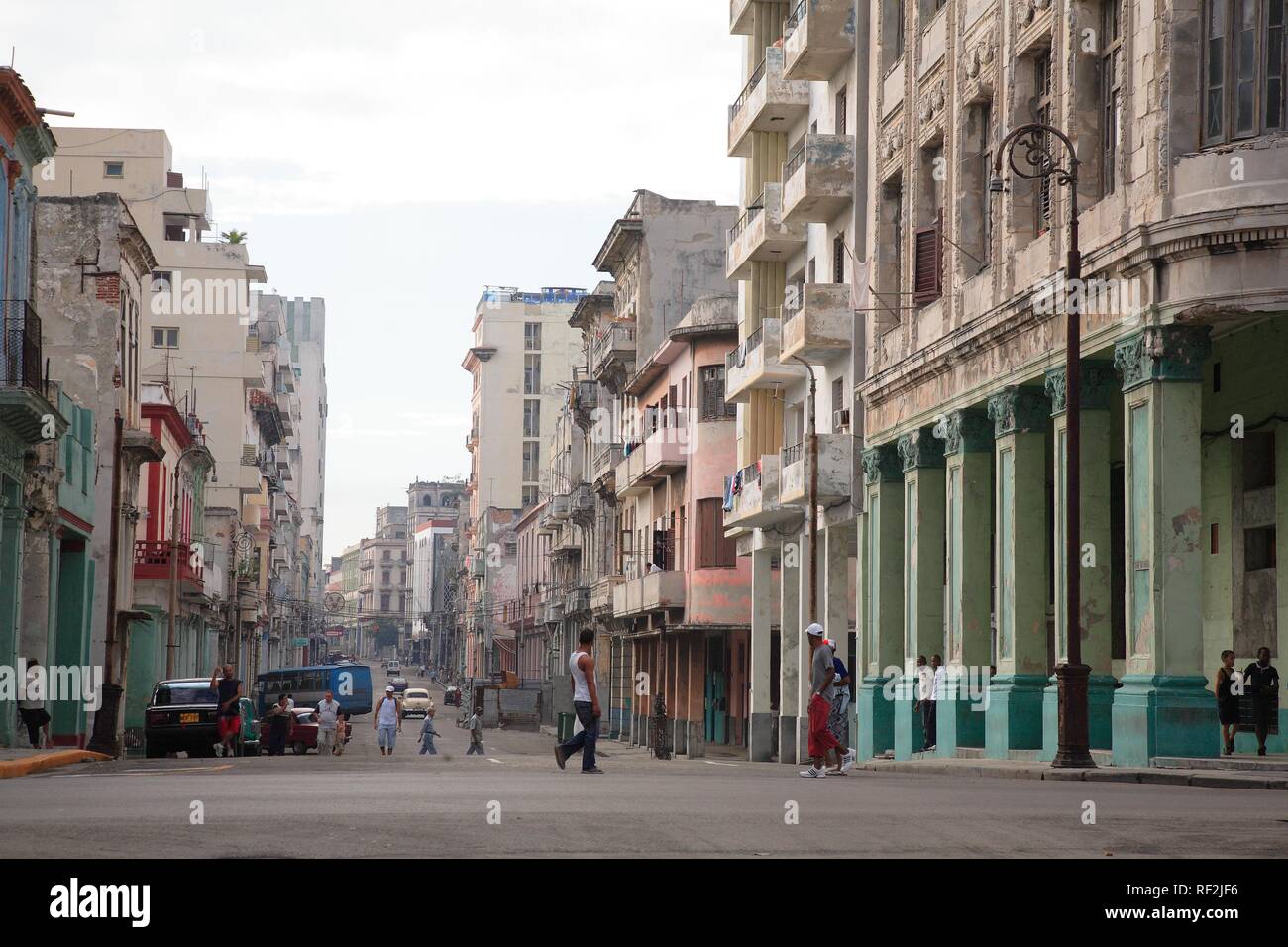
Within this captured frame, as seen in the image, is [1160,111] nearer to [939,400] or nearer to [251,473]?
[939,400]

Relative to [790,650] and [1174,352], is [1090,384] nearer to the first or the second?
[1174,352]

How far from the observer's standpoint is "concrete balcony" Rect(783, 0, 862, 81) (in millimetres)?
39656

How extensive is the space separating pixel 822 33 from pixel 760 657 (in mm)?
16030

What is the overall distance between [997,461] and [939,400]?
3.16m

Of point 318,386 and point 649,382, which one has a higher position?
point 318,386

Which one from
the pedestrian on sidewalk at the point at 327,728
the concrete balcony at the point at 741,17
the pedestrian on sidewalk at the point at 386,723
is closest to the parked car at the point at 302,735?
the pedestrian on sidewalk at the point at 327,728

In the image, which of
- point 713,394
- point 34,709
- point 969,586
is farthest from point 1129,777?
point 713,394

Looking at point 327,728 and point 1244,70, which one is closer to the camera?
point 1244,70

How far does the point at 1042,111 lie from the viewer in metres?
28.9

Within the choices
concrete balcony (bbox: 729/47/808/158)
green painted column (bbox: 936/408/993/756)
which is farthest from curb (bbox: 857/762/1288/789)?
concrete balcony (bbox: 729/47/808/158)

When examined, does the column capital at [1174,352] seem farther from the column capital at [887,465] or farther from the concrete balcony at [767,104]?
the concrete balcony at [767,104]

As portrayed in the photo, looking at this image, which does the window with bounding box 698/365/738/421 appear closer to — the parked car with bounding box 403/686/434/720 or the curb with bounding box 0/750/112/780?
the curb with bounding box 0/750/112/780
